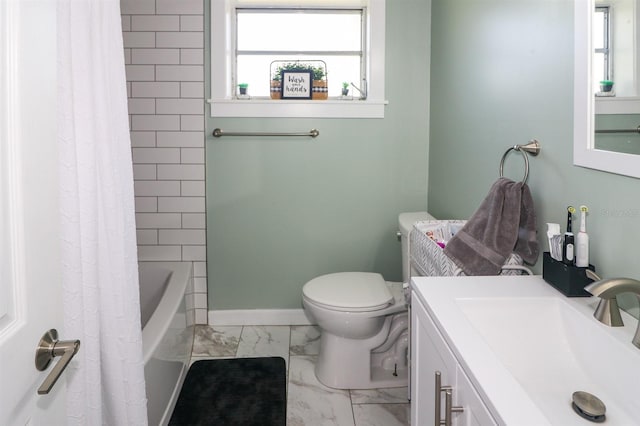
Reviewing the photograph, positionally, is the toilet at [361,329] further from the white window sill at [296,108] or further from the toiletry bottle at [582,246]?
the toiletry bottle at [582,246]

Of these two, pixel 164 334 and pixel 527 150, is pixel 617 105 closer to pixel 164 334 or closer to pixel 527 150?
pixel 527 150

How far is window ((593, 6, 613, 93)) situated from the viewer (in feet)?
4.36

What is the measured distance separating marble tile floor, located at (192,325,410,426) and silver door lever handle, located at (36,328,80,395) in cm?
146

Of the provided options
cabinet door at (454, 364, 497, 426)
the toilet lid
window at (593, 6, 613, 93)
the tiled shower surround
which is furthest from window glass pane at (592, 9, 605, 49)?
the tiled shower surround

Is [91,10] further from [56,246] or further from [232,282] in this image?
[232,282]

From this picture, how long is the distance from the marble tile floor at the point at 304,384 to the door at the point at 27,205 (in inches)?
59.8

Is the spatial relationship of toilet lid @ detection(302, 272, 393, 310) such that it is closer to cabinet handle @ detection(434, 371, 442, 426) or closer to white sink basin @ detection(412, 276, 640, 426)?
white sink basin @ detection(412, 276, 640, 426)

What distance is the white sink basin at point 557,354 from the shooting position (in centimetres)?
103

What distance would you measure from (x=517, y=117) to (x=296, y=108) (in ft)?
4.79

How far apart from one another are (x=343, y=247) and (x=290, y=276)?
1.21ft

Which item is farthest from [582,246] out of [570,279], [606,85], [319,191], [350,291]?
[319,191]

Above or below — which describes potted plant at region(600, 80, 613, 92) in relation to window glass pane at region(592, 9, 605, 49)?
below

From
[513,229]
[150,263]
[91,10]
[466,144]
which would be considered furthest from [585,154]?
[150,263]

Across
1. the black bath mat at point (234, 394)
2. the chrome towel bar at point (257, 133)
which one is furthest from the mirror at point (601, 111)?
the chrome towel bar at point (257, 133)
